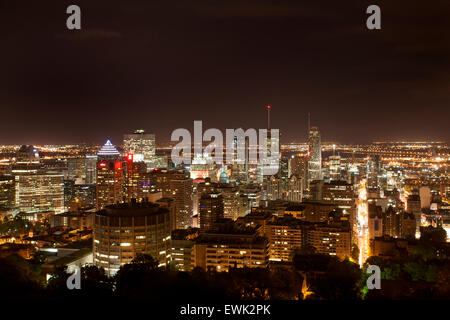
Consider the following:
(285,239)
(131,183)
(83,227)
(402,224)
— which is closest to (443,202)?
(402,224)

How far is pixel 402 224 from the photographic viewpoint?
15750 mm

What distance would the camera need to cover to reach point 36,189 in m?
22.2

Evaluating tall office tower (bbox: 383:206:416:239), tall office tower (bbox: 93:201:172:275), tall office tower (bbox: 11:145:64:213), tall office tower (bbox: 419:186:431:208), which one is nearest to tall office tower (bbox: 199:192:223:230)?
tall office tower (bbox: 383:206:416:239)

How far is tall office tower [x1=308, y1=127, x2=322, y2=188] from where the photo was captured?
31109mm

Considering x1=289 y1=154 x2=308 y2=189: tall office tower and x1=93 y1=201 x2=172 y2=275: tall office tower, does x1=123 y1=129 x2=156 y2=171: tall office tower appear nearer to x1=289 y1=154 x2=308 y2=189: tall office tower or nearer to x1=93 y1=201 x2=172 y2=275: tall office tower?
x1=289 y1=154 x2=308 y2=189: tall office tower

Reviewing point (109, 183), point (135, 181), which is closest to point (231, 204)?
point (135, 181)

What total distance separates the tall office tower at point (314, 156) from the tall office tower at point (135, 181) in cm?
1370

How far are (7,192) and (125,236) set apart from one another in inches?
573

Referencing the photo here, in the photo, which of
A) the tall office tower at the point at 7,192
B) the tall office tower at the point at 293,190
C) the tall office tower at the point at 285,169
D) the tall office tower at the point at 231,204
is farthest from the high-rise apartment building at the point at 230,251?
the tall office tower at the point at 285,169

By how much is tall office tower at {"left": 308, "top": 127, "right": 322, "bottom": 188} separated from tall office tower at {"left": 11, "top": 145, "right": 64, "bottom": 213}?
16.8 metres

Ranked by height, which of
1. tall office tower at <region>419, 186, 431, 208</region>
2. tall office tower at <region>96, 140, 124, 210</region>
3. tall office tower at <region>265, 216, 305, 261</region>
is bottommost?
tall office tower at <region>265, 216, 305, 261</region>

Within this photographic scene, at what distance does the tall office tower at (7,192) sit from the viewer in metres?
20.2

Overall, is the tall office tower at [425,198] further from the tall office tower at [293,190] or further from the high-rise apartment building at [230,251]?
the high-rise apartment building at [230,251]
